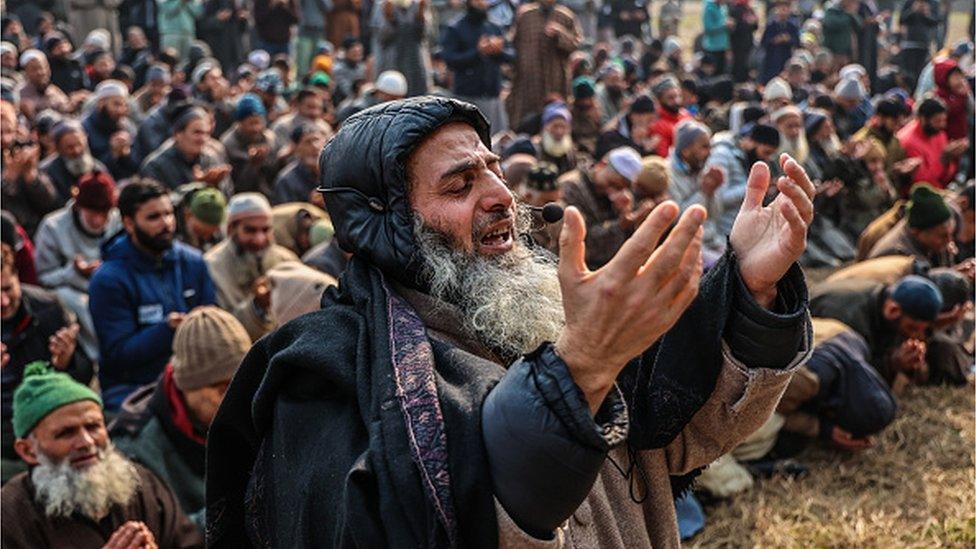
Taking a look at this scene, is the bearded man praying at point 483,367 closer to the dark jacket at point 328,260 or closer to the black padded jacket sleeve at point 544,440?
the black padded jacket sleeve at point 544,440

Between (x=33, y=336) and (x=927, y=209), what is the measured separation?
512 cm

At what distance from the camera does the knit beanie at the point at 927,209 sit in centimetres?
748

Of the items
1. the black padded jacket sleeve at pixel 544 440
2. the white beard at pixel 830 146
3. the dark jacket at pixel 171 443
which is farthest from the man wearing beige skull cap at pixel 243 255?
the white beard at pixel 830 146

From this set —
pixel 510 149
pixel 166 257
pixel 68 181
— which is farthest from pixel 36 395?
pixel 510 149

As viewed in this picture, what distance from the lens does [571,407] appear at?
155 cm

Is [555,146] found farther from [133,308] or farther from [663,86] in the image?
[133,308]

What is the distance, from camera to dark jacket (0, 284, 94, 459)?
17.7 feet

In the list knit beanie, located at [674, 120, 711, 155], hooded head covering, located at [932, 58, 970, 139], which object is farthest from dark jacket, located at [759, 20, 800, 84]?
knit beanie, located at [674, 120, 711, 155]

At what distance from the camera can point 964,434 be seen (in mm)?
6059

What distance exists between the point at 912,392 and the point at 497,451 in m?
5.49

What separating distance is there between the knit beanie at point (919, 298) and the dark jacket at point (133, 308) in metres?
3.48

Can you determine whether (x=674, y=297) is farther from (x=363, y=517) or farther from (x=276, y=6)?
(x=276, y=6)

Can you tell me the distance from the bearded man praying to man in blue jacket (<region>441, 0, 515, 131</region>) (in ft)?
33.0

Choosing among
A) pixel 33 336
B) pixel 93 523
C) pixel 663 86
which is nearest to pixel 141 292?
pixel 33 336
